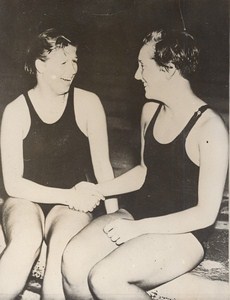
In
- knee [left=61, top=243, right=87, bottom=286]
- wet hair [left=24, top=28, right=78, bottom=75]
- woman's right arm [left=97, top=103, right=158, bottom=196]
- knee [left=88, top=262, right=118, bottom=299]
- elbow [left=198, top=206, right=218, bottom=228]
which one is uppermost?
wet hair [left=24, top=28, right=78, bottom=75]

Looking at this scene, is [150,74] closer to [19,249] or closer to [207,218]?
[207,218]

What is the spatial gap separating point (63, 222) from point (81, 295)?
0.84 feet

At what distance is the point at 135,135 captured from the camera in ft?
5.37

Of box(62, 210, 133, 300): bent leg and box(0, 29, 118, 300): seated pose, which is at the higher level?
box(0, 29, 118, 300): seated pose

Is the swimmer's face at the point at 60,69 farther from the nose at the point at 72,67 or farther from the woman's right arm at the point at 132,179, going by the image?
the woman's right arm at the point at 132,179

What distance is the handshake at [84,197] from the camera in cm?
161

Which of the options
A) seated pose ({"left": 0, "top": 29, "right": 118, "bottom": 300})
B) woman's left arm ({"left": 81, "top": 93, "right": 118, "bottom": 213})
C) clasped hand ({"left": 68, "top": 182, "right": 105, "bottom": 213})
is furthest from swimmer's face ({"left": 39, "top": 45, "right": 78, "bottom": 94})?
clasped hand ({"left": 68, "top": 182, "right": 105, "bottom": 213})

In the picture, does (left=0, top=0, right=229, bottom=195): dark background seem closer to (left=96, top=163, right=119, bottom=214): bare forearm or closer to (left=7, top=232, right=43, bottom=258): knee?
(left=96, top=163, right=119, bottom=214): bare forearm

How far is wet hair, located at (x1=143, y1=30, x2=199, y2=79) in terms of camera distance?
1621 millimetres

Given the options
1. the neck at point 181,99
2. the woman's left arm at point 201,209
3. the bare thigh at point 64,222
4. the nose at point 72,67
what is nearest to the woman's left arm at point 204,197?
the woman's left arm at point 201,209

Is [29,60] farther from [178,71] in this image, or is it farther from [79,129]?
[178,71]

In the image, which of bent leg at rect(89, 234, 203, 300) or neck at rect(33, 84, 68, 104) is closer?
bent leg at rect(89, 234, 203, 300)

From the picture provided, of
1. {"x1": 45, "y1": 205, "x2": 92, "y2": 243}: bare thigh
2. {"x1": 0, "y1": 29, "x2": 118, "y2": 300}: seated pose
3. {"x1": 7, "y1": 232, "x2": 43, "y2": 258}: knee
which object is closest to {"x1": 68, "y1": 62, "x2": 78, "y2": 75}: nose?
{"x1": 0, "y1": 29, "x2": 118, "y2": 300}: seated pose

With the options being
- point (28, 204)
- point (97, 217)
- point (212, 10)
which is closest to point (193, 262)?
point (97, 217)
